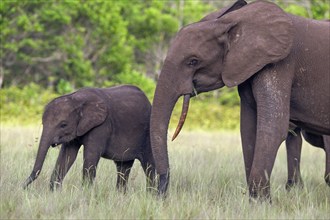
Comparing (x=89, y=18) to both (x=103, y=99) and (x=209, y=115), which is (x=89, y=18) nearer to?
(x=209, y=115)

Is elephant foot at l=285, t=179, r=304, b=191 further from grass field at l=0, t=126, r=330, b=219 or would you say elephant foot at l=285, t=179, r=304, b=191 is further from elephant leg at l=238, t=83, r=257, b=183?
elephant leg at l=238, t=83, r=257, b=183

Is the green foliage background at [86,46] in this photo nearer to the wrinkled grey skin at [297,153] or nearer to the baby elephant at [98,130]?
the wrinkled grey skin at [297,153]

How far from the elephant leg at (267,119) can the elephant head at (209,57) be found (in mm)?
193

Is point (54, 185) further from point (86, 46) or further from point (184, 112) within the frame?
point (86, 46)

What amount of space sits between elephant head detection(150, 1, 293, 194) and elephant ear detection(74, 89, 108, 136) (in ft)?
4.70

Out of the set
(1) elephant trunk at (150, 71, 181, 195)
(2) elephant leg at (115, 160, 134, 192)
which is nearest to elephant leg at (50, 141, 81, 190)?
(2) elephant leg at (115, 160, 134, 192)

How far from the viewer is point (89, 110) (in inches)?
327

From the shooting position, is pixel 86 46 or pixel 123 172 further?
pixel 86 46

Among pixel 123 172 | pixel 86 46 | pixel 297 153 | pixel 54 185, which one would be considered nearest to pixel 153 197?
pixel 54 185

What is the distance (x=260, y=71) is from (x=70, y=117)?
91.9 inches

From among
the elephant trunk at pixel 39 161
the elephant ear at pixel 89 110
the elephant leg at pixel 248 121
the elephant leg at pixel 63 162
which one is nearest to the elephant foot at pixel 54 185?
the elephant leg at pixel 63 162

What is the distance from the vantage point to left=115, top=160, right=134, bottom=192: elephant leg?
8258 millimetres

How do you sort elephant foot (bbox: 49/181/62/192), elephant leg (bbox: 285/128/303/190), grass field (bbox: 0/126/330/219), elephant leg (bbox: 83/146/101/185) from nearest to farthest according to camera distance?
grass field (bbox: 0/126/330/219), elephant foot (bbox: 49/181/62/192), elephant leg (bbox: 83/146/101/185), elephant leg (bbox: 285/128/303/190)

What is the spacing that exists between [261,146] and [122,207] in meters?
1.43
